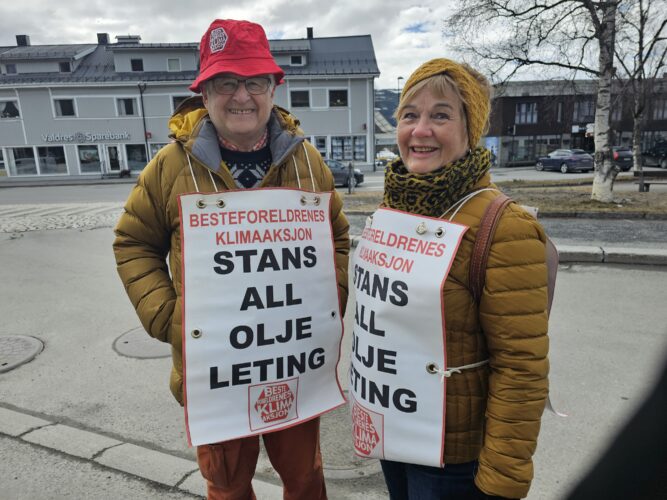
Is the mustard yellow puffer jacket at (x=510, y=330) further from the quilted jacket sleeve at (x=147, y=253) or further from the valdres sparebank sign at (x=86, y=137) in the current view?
the valdres sparebank sign at (x=86, y=137)

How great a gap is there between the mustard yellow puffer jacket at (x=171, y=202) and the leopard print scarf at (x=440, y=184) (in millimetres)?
560

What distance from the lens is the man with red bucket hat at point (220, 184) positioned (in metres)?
1.90

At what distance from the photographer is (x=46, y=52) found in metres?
34.9

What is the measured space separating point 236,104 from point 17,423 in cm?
286

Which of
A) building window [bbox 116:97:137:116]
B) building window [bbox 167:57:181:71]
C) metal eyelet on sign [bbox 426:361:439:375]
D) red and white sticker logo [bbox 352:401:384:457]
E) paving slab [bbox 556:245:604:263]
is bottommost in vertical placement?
paving slab [bbox 556:245:604:263]

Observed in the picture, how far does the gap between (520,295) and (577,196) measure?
44.7 feet

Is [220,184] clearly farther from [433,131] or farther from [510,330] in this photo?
[510,330]

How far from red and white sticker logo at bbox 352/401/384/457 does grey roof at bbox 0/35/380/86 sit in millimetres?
32601

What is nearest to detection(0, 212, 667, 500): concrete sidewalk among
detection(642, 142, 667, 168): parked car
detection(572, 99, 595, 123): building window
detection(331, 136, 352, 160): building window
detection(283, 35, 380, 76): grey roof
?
detection(642, 142, 667, 168): parked car

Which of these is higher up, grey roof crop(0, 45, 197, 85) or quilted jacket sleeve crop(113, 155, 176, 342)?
grey roof crop(0, 45, 197, 85)

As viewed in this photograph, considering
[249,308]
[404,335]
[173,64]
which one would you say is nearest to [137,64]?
[173,64]

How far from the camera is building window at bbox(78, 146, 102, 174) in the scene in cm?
3275

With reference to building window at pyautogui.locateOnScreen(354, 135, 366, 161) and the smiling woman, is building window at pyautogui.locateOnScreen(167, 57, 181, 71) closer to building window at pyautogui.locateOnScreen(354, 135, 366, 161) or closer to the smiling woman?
building window at pyautogui.locateOnScreen(354, 135, 366, 161)

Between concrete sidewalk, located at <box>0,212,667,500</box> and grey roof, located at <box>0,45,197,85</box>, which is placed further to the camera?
grey roof, located at <box>0,45,197,85</box>
